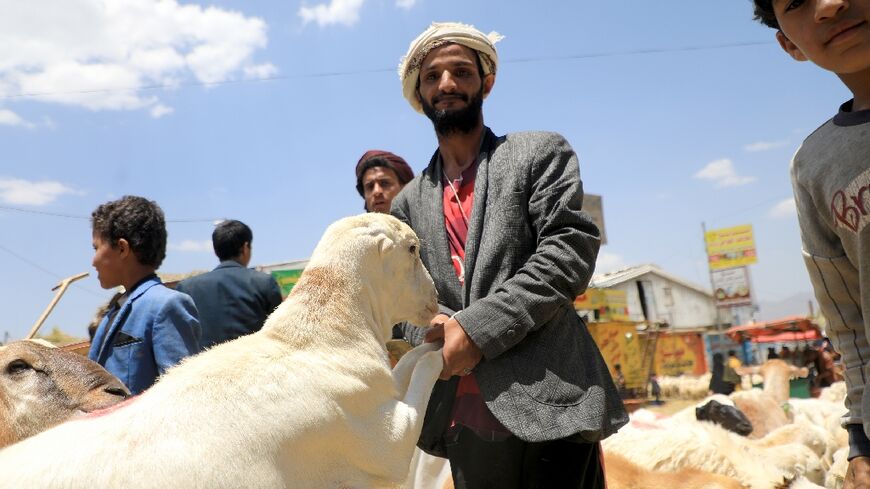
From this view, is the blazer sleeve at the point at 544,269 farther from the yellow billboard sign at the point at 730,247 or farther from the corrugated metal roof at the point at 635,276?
the yellow billboard sign at the point at 730,247

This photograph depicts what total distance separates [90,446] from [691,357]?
112 feet

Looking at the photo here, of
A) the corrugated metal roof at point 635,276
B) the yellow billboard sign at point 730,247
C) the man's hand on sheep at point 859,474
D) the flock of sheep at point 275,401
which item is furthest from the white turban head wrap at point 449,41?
the yellow billboard sign at point 730,247

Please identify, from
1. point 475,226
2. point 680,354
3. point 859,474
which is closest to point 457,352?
point 475,226

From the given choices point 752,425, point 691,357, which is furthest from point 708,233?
point 752,425

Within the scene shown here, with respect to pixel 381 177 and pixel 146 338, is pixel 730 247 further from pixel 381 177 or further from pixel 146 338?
pixel 146 338

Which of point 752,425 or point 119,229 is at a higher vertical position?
point 119,229

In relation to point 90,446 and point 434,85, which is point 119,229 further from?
point 90,446

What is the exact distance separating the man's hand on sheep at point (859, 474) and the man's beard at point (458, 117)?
1.95 metres

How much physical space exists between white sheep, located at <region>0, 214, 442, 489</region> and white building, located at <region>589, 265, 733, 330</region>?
42.4m

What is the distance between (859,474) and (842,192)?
2.65ft

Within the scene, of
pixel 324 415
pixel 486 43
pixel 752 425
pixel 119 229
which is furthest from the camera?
pixel 752 425

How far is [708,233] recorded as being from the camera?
51.3 m

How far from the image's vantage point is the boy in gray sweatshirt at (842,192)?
5.98 ft

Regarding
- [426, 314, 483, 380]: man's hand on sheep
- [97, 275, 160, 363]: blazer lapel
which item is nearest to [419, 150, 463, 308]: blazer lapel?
[426, 314, 483, 380]: man's hand on sheep
